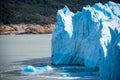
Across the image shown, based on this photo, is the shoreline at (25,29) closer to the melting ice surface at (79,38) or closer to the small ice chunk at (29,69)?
the melting ice surface at (79,38)

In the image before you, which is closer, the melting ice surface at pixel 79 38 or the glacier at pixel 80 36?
the melting ice surface at pixel 79 38

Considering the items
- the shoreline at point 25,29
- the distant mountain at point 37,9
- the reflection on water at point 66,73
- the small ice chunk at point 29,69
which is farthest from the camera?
the distant mountain at point 37,9

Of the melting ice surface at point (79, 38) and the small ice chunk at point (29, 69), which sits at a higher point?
the melting ice surface at point (79, 38)

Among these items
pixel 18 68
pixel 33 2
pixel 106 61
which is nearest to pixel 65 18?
pixel 18 68

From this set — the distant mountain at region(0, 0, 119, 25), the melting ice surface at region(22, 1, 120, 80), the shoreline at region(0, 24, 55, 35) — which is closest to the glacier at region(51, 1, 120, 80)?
the melting ice surface at region(22, 1, 120, 80)

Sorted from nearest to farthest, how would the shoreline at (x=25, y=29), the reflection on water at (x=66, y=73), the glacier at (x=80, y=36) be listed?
the reflection on water at (x=66, y=73) → the glacier at (x=80, y=36) → the shoreline at (x=25, y=29)

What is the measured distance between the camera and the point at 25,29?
277 feet

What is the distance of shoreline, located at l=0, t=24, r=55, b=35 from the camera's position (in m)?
80.2

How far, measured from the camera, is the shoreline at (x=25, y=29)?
80250 millimetres

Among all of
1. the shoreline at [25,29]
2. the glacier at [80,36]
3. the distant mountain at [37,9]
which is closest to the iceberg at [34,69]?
the glacier at [80,36]

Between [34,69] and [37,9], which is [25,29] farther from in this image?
[34,69]

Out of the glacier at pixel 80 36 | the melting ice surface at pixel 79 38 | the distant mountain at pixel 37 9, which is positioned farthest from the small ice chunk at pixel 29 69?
the distant mountain at pixel 37 9

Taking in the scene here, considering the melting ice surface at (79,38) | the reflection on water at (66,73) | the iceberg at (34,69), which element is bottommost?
the reflection on water at (66,73)

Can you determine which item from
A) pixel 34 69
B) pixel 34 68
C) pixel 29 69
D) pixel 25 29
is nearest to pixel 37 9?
pixel 25 29
